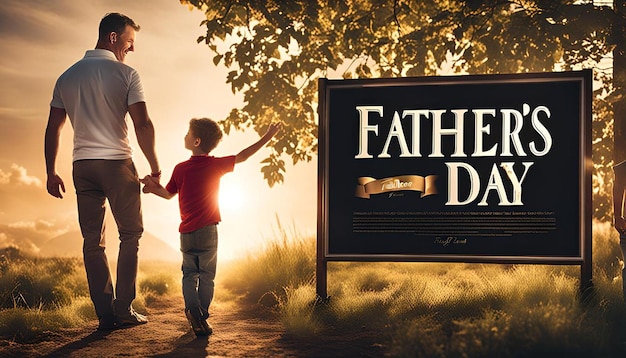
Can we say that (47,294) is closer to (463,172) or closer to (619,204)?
(463,172)

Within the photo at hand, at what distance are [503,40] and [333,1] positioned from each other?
8.59 ft

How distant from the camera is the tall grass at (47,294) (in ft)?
21.4

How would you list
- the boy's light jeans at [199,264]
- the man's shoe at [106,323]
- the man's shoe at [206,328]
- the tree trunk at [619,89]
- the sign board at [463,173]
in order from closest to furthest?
the boy's light jeans at [199,264]
the man's shoe at [206,328]
the man's shoe at [106,323]
the sign board at [463,173]
the tree trunk at [619,89]

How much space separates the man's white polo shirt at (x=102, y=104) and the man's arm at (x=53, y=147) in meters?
0.30

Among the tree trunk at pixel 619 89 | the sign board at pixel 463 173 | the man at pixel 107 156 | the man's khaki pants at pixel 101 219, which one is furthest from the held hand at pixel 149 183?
the tree trunk at pixel 619 89

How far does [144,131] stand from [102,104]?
499mm

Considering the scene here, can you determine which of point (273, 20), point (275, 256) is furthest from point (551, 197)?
point (273, 20)

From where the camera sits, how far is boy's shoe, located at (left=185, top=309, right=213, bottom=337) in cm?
604

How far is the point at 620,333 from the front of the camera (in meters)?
6.02

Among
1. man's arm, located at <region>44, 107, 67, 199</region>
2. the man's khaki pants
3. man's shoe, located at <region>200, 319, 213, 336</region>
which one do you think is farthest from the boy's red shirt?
man's arm, located at <region>44, 107, 67, 199</region>

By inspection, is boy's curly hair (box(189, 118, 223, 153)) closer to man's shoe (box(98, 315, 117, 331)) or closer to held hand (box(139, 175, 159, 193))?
held hand (box(139, 175, 159, 193))

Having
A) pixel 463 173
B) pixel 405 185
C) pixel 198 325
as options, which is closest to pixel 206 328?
pixel 198 325

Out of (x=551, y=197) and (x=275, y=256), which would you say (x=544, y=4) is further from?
(x=275, y=256)

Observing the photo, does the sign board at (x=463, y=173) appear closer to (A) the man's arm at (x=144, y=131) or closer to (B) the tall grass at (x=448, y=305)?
(B) the tall grass at (x=448, y=305)
